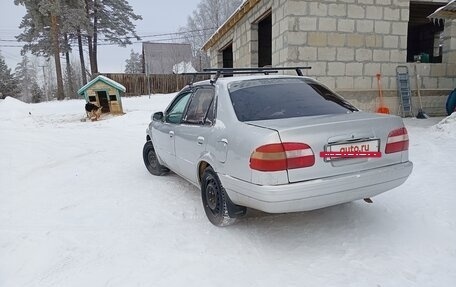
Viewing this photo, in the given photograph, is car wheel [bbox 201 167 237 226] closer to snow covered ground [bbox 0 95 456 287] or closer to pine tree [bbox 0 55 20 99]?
snow covered ground [bbox 0 95 456 287]

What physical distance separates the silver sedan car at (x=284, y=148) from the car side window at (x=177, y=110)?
1.55 feet

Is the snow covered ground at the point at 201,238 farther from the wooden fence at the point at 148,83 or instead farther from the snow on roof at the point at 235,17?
the wooden fence at the point at 148,83

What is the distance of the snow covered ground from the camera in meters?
2.49

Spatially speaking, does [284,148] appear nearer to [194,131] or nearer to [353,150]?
[353,150]

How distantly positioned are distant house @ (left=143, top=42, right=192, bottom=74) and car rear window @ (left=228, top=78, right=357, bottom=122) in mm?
38002

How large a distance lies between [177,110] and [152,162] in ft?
4.25

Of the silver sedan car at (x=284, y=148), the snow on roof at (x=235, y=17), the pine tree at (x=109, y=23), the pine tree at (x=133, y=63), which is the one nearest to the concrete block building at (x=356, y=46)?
the snow on roof at (x=235, y=17)

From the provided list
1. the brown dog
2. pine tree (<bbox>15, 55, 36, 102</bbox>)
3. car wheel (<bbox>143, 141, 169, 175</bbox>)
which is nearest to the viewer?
car wheel (<bbox>143, 141, 169, 175</bbox>)

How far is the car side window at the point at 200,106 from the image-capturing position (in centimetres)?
Result: 359

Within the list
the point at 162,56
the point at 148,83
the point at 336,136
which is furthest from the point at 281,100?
the point at 162,56

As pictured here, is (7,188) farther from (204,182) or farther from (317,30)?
(317,30)

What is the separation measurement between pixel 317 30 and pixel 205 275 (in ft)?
25.7

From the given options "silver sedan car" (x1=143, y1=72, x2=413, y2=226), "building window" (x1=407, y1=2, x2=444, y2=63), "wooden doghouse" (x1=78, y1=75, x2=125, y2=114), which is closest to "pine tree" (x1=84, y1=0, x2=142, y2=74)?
"wooden doghouse" (x1=78, y1=75, x2=125, y2=114)

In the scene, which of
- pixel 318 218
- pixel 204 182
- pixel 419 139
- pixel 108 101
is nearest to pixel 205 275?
pixel 204 182
